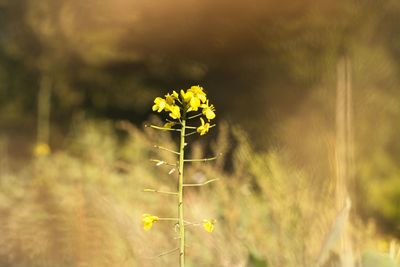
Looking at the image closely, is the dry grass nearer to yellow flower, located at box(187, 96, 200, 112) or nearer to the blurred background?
the blurred background

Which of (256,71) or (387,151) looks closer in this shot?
(256,71)

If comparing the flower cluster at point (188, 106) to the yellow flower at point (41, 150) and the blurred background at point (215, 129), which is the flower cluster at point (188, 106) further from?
the yellow flower at point (41, 150)

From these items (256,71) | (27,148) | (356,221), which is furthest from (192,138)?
(356,221)

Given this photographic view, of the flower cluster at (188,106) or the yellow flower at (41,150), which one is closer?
the flower cluster at (188,106)

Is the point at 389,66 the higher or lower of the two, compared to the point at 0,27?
lower

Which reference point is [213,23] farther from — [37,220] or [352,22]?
[37,220]

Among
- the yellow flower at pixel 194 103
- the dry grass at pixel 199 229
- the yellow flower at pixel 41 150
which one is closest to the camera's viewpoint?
the yellow flower at pixel 194 103

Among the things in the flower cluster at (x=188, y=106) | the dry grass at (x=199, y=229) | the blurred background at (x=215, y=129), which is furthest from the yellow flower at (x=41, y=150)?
the flower cluster at (x=188, y=106)

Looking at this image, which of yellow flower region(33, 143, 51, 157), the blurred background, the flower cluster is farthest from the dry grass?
yellow flower region(33, 143, 51, 157)
